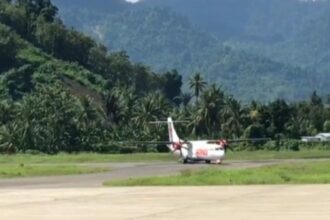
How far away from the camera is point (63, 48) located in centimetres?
18175

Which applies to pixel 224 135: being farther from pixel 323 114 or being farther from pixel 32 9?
pixel 32 9

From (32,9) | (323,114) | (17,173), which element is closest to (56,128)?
(323,114)

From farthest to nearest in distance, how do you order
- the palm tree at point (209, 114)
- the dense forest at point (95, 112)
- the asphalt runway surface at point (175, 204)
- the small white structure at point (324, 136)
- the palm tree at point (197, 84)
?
the palm tree at point (197, 84) < the palm tree at point (209, 114) < the small white structure at point (324, 136) < the dense forest at point (95, 112) < the asphalt runway surface at point (175, 204)

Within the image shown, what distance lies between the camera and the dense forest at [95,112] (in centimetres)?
11912

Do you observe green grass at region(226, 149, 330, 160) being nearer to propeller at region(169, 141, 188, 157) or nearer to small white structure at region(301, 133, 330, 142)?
small white structure at region(301, 133, 330, 142)

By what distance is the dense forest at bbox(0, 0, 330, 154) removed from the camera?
391 feet

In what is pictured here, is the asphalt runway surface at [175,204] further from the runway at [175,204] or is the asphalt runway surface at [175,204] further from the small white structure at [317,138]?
the small white structure at [317,138]

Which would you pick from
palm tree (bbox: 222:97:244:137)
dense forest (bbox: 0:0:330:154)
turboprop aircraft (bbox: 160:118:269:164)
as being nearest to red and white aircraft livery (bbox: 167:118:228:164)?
turboprop aircraft (bbox: 160:118:269:164)

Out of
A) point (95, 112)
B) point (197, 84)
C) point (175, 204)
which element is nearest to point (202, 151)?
point (95, 112)

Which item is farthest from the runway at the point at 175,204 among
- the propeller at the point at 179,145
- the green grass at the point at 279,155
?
the green grass at the point at 279,155

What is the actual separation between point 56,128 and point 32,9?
74531 mm

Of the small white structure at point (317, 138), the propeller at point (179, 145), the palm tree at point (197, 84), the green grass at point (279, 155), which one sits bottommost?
the green grass at point (279, 155)

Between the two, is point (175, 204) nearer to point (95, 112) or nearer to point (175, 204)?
point (175, 204)

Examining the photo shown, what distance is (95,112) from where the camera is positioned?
129 meters
